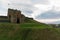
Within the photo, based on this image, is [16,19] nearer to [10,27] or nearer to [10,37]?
[10,27]

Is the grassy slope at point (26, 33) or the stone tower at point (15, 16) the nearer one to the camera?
the grassy slope at point (26, 33)

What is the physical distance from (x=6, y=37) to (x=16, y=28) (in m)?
3.88

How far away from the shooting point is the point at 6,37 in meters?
44.0

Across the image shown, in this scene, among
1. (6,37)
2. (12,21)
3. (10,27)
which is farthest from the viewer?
(12,21)

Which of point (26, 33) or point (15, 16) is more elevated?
point (15, 16)

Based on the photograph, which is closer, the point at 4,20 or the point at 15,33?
the point at 15,33

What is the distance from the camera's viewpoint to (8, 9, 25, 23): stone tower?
5622 centimetres

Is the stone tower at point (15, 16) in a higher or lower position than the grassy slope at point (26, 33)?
higher

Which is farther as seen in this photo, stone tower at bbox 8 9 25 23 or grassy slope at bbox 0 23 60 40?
stone tower at bbox 8 9 25 23

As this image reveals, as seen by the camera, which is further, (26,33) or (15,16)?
(15,16)

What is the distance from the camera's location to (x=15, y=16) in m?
56.6

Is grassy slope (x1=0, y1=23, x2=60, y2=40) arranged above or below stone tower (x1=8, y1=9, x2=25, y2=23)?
below

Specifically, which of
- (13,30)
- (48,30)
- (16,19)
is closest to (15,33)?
(13,30)

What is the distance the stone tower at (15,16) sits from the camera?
184ft
